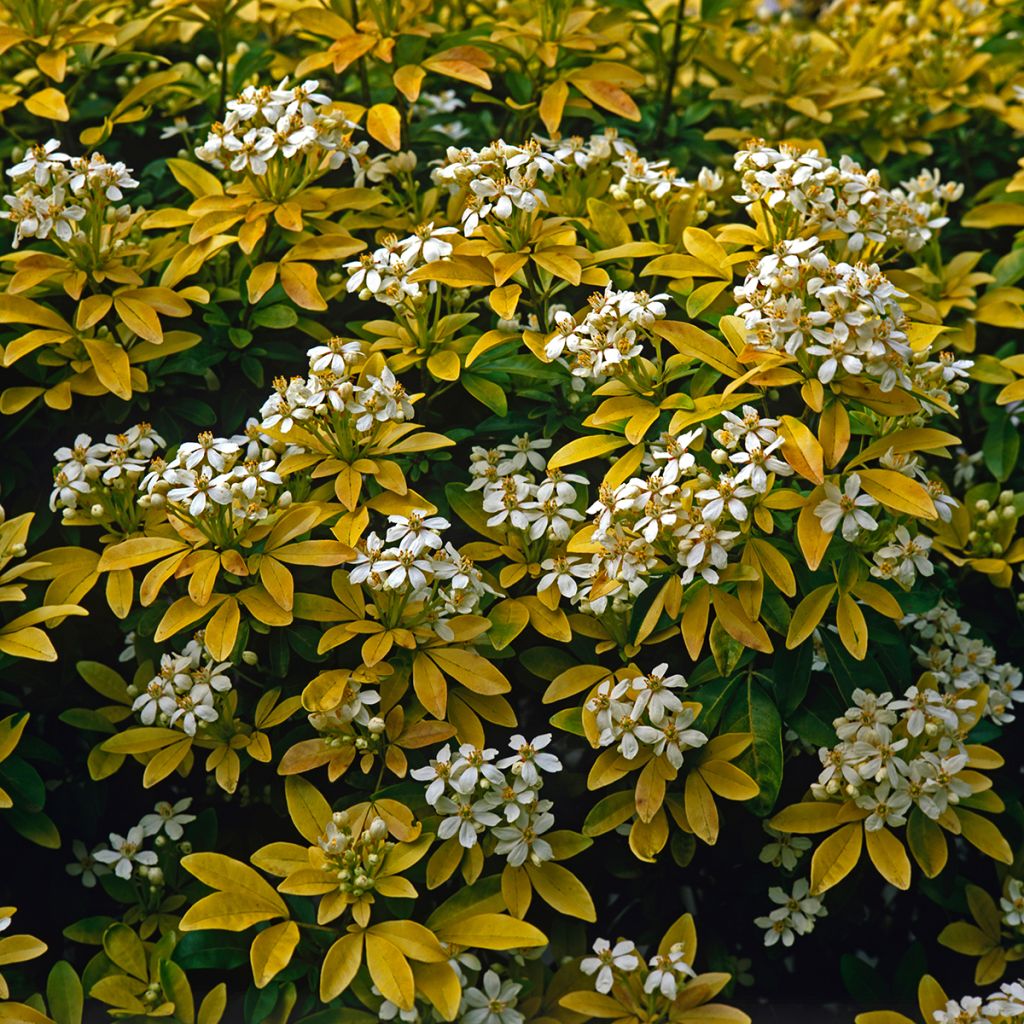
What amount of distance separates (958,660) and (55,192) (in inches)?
63.9

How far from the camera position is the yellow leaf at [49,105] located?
217cm

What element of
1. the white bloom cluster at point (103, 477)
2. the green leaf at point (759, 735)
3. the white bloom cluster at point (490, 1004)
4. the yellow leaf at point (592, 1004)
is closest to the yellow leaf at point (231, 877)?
the white bloom cluster at point (490, 1004)

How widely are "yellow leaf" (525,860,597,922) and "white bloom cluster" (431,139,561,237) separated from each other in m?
0.96

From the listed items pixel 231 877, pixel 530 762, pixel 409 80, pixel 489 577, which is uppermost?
pixel 409 80

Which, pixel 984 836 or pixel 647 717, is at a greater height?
pixel 647 717

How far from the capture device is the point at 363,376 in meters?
1.80

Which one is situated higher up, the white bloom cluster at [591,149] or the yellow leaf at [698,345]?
the white bloom cluster at [591,149]

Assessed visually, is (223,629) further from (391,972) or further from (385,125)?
(385,125)

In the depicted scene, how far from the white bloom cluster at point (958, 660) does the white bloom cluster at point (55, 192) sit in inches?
57.9

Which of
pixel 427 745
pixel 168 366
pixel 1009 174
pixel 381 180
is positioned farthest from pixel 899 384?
pixel 1009 174

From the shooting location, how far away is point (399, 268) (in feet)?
6.23

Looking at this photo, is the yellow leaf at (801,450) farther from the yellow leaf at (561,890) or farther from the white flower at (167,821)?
the white flower at (167,821)

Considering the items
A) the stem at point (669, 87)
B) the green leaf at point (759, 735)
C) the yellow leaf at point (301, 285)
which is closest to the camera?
the green leaf at point (759, 735)

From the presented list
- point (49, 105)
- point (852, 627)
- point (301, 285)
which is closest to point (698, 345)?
point (852, 627)
